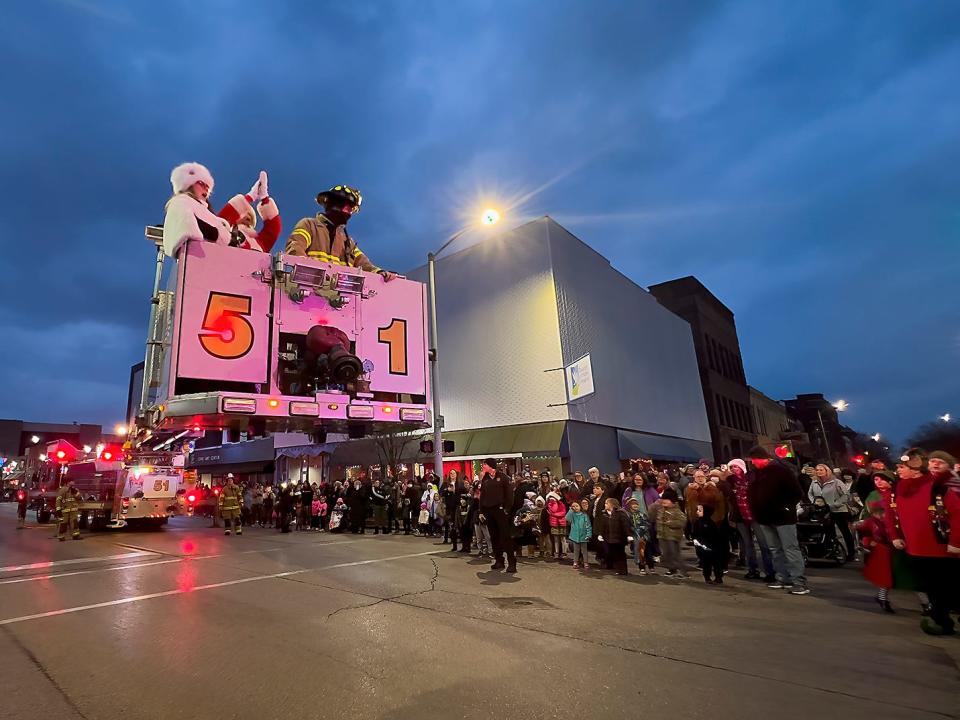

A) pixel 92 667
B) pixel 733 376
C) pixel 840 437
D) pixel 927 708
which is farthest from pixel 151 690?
pixel 840 437

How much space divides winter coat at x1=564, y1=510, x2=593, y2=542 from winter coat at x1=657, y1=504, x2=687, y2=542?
4.19 feet

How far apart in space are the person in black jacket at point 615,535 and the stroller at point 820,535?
3.42 metres

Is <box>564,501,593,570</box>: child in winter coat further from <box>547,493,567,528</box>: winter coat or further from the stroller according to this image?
the stroller

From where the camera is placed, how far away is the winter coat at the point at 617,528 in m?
8.64

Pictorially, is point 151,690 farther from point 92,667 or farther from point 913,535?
point 913,535

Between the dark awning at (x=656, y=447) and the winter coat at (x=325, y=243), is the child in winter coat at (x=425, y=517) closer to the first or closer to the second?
the winter coat at (x=325, y=243)

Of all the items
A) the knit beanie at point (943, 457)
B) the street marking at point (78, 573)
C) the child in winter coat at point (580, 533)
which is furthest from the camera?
the child in winter coat at point (580, 533)

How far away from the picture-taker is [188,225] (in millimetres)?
8016

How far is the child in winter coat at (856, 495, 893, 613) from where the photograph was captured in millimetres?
5543

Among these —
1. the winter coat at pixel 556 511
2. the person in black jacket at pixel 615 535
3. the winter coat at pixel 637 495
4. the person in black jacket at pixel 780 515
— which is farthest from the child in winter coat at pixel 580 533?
the person in black jacket at pixel 780 515

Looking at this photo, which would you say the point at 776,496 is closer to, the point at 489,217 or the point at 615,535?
the point at 615,535

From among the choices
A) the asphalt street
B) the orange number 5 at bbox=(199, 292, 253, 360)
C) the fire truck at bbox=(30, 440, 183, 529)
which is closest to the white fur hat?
the orange number 5 at bbox=(199, 292, 253, 360)

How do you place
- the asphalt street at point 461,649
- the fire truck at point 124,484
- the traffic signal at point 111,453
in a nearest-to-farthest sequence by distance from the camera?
1. the asphalt street at point 461,649
2. the traffic signal at point 111,453
3. the fire truck at point 124,484

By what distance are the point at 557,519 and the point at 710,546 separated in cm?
316
